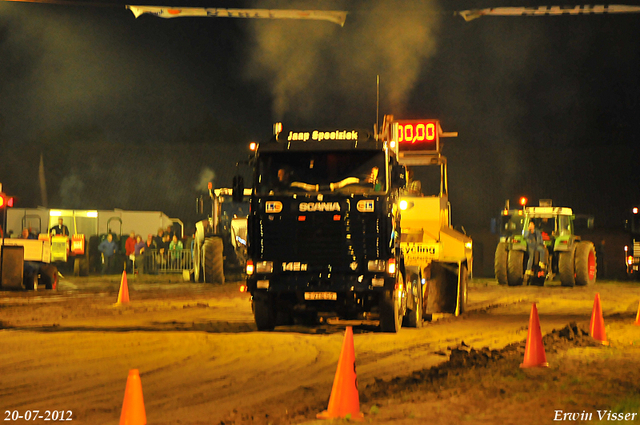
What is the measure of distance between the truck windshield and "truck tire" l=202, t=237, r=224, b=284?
1345 cm

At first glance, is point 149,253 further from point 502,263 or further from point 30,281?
point 502,263

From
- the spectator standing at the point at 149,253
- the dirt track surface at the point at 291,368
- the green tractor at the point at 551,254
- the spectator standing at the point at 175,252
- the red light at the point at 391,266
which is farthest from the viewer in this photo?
the spectator standing at the point at 149,253

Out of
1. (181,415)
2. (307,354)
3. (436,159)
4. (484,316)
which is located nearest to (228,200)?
(436,159)

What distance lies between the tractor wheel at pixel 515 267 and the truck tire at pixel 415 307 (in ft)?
44.7

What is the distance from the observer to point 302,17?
14.7 meters

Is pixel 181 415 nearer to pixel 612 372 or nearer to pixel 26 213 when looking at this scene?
pixel 612 372

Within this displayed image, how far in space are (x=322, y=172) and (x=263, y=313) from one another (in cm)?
268

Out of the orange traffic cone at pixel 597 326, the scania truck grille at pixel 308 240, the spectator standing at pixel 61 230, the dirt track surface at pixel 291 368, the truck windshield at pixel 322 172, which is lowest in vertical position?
the dirt track surface at pixel 291 368

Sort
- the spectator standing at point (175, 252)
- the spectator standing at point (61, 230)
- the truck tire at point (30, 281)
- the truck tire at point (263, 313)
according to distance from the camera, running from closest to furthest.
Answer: the truck tire at point (263, 313) → the truck tire at point (30, 281) → the spectator standing at point (61, 230) → the spectator standing at point (175, 252)

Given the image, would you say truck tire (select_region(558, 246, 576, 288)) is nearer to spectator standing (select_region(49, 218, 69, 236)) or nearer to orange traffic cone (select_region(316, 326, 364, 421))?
spectator standing (select_region(49, 218, 69, 236))

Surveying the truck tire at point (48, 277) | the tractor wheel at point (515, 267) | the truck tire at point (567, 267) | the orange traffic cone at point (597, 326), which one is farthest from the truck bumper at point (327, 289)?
the truck tire at point (567, 267)

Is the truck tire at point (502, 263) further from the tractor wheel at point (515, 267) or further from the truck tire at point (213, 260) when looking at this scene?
the truck tire at point (213, 260)

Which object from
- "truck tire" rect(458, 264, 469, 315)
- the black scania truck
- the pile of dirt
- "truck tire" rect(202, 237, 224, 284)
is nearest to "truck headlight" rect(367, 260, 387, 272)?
Answer: the black scania truck

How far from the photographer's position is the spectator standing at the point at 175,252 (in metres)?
31.6
